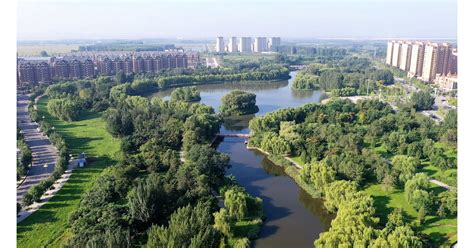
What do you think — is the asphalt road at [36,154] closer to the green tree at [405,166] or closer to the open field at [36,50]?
the green tree at [405,166]

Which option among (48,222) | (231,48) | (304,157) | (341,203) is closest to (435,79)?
(304,157)

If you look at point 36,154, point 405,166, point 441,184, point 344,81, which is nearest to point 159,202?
point 36,154

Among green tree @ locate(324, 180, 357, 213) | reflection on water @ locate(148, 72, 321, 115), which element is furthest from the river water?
reflection on water @ locate(148, 72, 321, 115)

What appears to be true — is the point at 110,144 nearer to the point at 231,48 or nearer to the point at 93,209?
the point at 93,209

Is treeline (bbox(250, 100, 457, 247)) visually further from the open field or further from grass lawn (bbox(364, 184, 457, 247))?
the open field

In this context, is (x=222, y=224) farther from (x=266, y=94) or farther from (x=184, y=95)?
(x=266, y=94)

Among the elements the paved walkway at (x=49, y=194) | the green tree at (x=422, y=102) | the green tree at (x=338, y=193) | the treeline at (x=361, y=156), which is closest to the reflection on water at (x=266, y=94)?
the treeline at (x=361, y=156)
